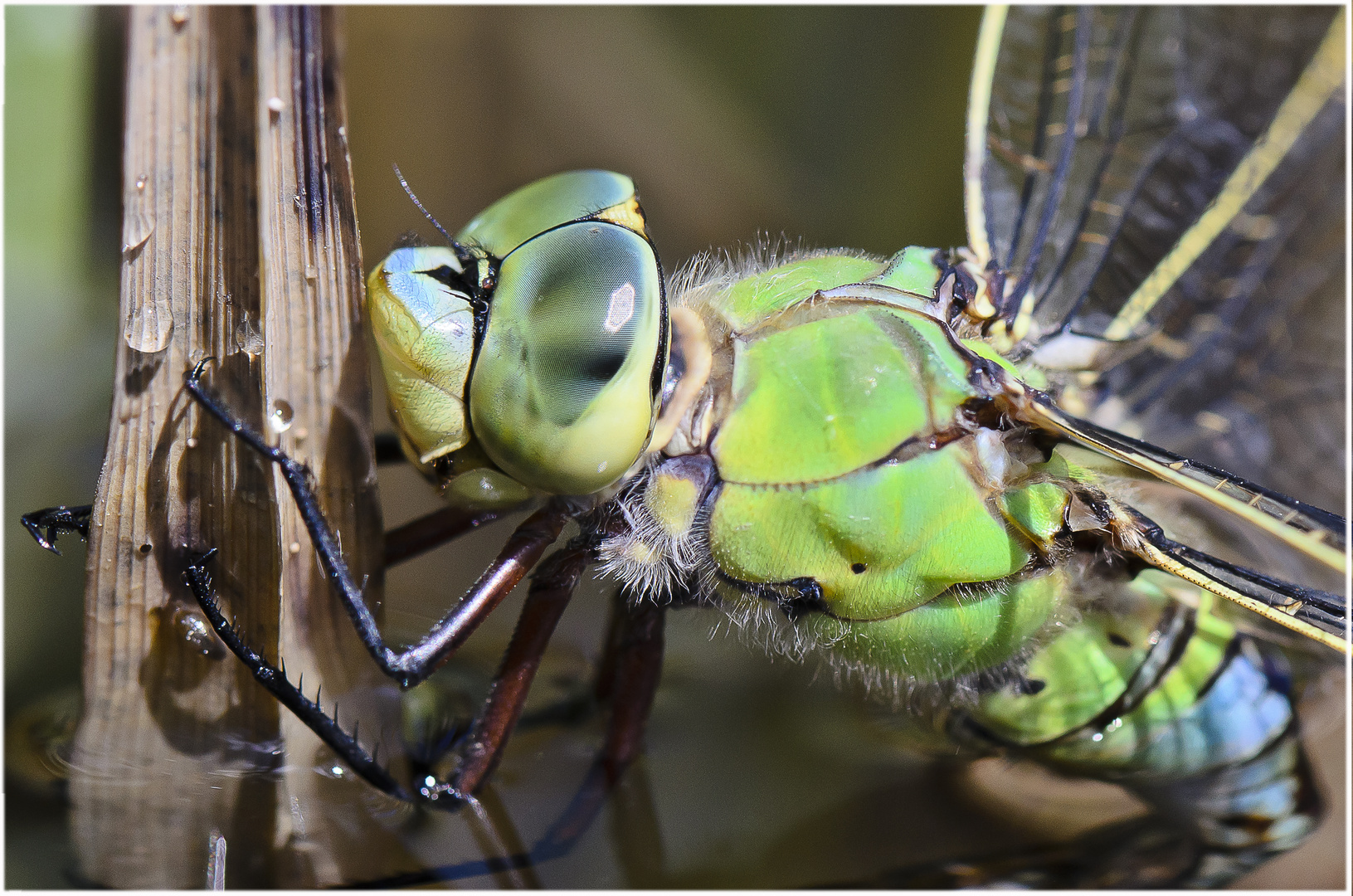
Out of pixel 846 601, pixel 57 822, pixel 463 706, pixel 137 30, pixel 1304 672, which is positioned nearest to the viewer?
pixel 137 30

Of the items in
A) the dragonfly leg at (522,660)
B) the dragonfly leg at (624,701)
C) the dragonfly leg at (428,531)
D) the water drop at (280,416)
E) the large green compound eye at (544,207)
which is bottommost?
the dragonfly leg at (624,701)

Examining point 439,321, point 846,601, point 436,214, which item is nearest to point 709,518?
point 846,601

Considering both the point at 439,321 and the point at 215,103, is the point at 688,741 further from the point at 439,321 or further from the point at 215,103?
the point at 215,103

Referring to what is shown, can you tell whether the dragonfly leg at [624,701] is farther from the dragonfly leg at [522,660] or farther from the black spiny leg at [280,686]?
the black spiny leg at [280,686]

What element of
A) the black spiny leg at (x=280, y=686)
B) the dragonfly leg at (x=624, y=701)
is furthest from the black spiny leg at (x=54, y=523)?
the dragonfly leg at (x=624, y=701)

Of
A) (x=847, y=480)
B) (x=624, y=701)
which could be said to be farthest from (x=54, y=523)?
(x=847, y=480)

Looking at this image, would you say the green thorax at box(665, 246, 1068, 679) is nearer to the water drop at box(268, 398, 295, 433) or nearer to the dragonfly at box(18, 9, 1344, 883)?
the dragonfly at box(18, 9, 1344, 883)
